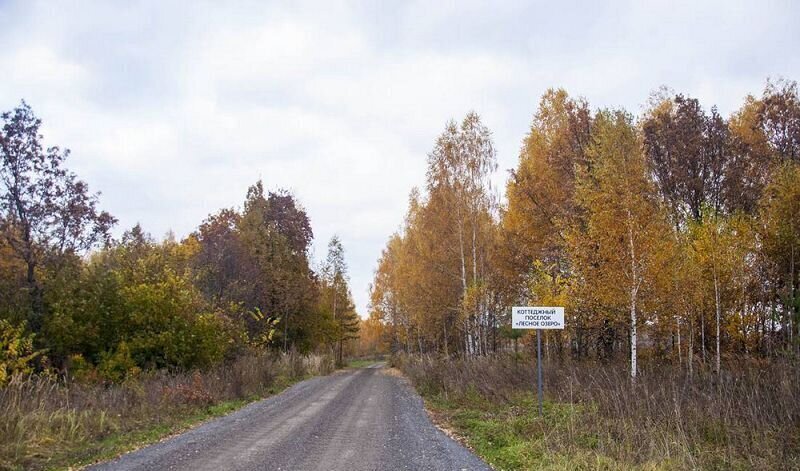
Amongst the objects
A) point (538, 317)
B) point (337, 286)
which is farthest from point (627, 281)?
point (337, 286)

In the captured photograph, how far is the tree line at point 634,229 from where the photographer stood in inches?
602

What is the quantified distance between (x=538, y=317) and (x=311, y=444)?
5.33 metres

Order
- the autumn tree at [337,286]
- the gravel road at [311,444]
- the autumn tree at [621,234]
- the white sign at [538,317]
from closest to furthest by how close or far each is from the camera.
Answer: the gravel road at [311,444] → the white sign at [538,317] → the autumn tree at [621,234] → the autumn tree at [337,286]

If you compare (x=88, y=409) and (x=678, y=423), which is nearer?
(x=678, y=423)

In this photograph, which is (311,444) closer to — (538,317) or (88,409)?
(88,409)

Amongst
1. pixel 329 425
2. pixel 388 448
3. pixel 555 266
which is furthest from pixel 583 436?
pixel 555 266

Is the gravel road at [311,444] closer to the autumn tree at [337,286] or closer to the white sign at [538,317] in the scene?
the white sign at [538,317]

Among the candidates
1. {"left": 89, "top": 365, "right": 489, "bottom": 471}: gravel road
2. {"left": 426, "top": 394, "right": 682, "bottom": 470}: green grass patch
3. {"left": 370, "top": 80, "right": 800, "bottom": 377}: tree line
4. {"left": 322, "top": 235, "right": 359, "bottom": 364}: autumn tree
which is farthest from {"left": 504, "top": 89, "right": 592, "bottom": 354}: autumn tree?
{"left": 322, "top": 235, "right": 359, "bottom": 364}: autumn tree

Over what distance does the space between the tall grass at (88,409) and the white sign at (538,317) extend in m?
8.18

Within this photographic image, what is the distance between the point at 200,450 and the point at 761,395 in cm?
1000

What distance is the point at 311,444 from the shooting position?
1019 centimetres

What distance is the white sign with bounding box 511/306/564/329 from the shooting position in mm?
11797

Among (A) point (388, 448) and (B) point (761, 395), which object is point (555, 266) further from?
(A) point (388, 448)

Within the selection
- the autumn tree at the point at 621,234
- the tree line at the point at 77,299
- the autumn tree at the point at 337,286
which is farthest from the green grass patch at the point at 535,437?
the autumn tree at the point at 337,286
